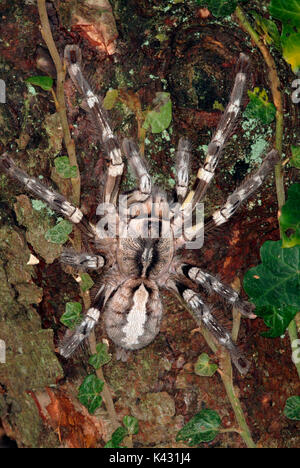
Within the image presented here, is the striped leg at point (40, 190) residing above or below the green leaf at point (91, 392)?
above

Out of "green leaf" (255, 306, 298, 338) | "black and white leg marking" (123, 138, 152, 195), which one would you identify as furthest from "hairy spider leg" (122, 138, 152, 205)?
"green leaf" (255, 306, 298, 338)

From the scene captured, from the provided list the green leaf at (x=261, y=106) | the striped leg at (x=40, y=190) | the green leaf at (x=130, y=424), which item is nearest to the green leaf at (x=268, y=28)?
the green leaf at (x=261, y=106)

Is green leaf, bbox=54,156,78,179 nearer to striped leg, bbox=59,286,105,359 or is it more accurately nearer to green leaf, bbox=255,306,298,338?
striped leg, bbox=59,286,105,359

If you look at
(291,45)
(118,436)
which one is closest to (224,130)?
(291,45)

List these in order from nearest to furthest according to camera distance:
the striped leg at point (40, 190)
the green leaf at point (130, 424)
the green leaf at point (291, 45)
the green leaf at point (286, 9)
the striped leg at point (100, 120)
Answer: the green leaf at point (286, 9)
the green leaf at point (291, 45)
the striped leg at point (100, 120)
the striped leg at point (40, 190)
the green leaf at point (130, 424)

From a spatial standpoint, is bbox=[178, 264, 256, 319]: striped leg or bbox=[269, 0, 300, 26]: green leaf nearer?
bbox=[269, 0, 300, 26]: green leaf

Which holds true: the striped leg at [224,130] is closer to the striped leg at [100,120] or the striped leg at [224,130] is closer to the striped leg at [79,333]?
the striped leg at [100,120]
